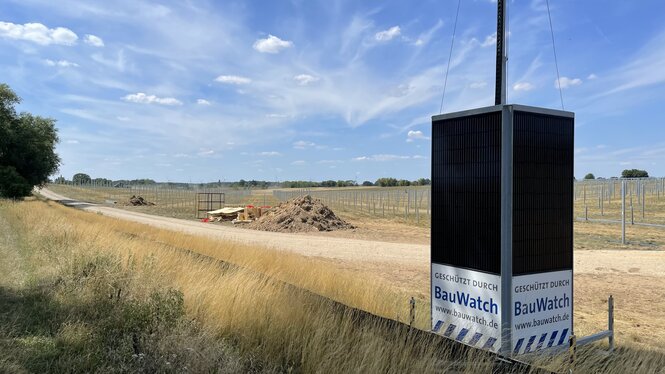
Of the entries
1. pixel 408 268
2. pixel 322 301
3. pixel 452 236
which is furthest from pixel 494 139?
pixel 408 268

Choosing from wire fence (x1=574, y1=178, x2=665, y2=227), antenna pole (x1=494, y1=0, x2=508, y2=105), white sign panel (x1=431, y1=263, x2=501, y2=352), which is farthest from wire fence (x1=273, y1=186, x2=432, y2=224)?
antenna pole (x1=494, y1=0, x2=508, y2=105)

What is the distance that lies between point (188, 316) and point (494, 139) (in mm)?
3657

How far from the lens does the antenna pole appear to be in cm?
488

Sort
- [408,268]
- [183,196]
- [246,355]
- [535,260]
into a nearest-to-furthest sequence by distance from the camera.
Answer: [246,355]
[535,260]
[408,268]
[183,196]

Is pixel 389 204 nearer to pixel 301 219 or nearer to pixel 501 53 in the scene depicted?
pixel 301 219

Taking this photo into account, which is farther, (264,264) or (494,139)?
(264,264)

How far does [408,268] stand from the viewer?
13.8 meters

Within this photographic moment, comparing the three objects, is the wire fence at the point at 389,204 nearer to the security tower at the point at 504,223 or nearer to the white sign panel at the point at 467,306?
the white sign panel at the point at 467,306

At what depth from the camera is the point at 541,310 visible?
4562 mm

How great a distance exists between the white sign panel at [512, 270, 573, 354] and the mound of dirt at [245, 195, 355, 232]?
24488 mm

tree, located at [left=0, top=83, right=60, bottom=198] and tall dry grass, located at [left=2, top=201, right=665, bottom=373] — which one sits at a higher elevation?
tree, located at [left=0, top=83, right=60, bottom=198]

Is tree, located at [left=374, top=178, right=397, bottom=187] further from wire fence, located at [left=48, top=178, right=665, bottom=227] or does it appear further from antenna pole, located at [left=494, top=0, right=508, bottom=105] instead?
antenna pole, located at [left=494, top=0, right=508, bottom=105]

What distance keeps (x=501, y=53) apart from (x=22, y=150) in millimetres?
56849

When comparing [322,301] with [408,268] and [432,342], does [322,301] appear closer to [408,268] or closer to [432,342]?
[432,342]
